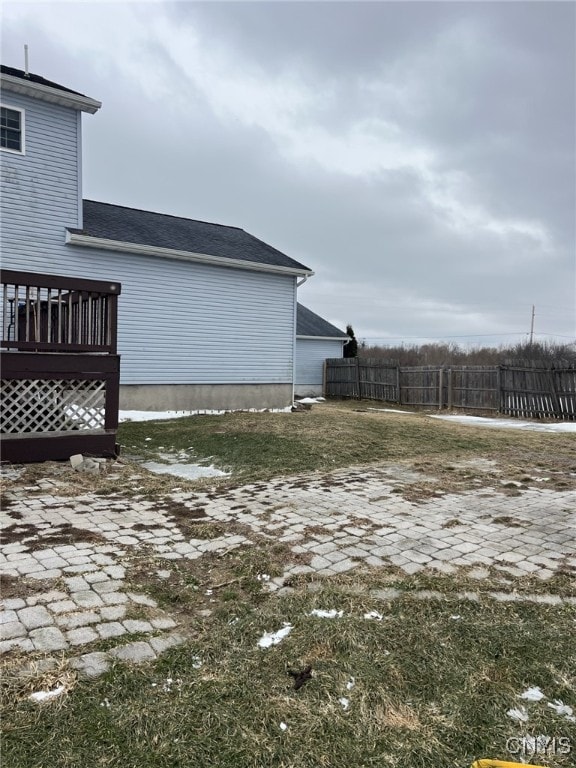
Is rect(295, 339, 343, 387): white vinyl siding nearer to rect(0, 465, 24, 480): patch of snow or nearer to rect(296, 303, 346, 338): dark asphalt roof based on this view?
rect(296, 303, 346, 338): dark asphalt roof

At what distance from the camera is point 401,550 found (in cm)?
342

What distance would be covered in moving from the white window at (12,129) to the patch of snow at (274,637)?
11.1m

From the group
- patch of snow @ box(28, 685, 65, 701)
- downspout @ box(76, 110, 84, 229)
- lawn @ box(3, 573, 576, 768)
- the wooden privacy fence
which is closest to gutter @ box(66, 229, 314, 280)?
downspout @ box(76, 110, 84, 229)

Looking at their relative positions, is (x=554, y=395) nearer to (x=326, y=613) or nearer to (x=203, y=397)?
(x=203, y=397)

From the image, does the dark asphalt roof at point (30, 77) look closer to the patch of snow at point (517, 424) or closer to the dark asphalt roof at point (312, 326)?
the patch of snow at point (517, 424)

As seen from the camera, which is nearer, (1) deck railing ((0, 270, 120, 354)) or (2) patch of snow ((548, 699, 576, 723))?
(2) patch of snow ((548, 699, 576, 723))

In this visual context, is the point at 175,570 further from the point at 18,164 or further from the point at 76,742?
the point at 18,164

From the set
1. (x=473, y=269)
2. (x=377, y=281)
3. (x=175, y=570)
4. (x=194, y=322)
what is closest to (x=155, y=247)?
(x=194, y=322)

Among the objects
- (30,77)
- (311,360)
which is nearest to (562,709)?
(30,77)

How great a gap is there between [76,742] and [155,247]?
1093 cm

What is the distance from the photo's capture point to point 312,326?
73.9 feet

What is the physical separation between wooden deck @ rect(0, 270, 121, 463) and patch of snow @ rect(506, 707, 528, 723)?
5.60 m

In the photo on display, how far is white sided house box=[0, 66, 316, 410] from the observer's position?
1009cm

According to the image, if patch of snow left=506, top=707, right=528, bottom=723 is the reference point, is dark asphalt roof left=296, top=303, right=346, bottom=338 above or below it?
above
